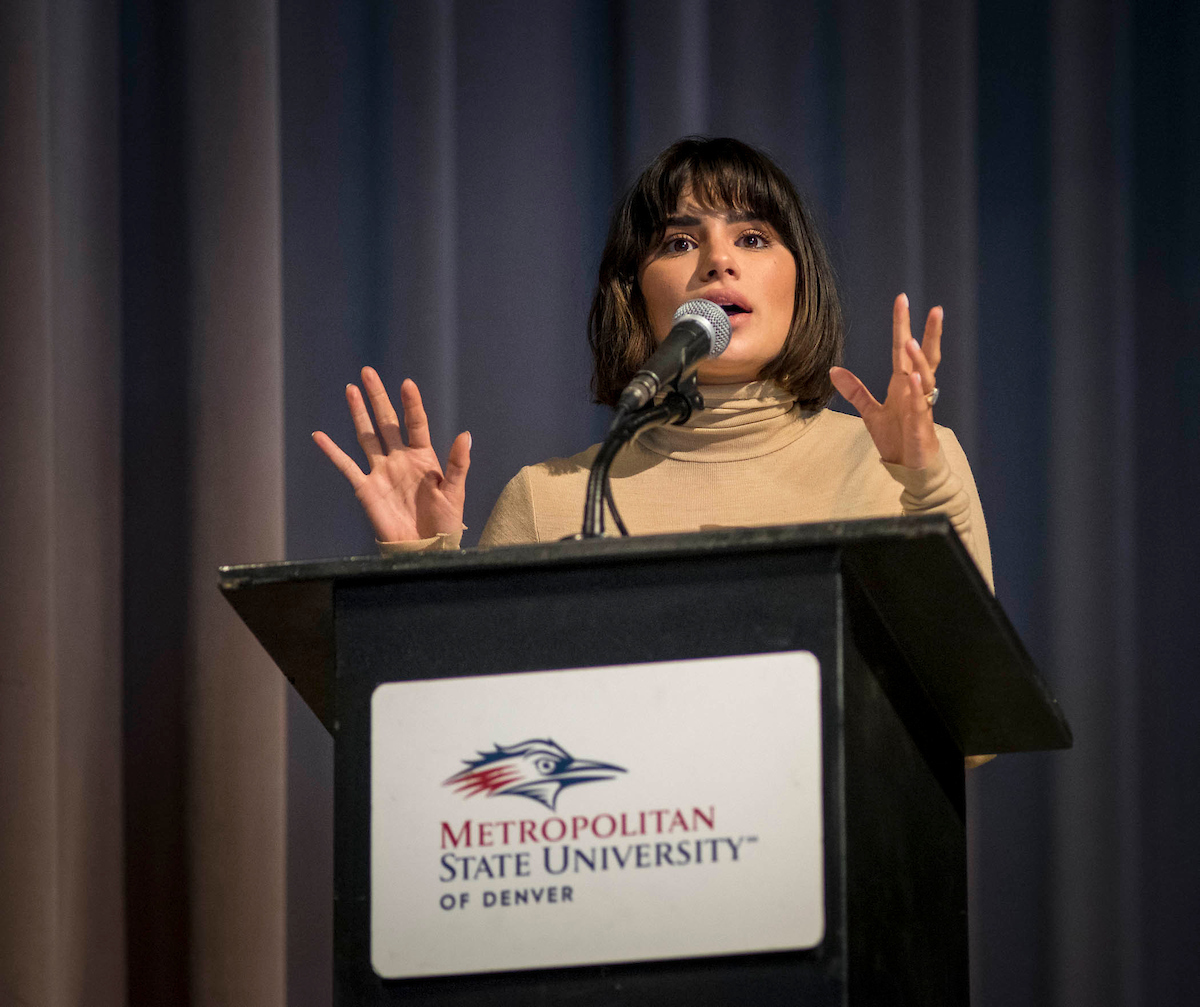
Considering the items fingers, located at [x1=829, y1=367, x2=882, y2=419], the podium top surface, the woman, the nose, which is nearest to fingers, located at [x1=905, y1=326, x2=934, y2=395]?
fingers, located at [x1=829, y1=367, x2=882, y2=419]

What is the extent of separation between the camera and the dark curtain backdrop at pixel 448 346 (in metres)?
2.12

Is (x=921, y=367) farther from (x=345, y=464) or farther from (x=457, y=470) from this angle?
(x=345, y=464)

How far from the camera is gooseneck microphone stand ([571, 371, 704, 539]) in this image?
1.02 meters

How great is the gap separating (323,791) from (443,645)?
1457 mm

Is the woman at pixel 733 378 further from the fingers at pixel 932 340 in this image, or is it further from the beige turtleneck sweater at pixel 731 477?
the fingers at pixel 932 340

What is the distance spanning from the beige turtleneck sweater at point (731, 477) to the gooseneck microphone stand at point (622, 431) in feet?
1.93

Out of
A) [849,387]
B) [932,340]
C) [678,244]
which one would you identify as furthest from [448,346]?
[932,340]

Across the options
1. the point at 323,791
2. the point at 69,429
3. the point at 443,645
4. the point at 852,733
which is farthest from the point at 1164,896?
the point at 69,429

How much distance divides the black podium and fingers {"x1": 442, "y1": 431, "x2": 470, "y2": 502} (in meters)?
0.46

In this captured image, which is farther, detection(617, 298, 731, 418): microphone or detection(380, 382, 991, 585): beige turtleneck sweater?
detection(380, 382, 991, 585): beige turtleneck sweater

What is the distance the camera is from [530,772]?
0.90 metres

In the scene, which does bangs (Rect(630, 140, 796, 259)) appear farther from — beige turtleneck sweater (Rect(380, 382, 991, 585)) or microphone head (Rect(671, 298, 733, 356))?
microphone head (Rect(671, 298, 733, 356))

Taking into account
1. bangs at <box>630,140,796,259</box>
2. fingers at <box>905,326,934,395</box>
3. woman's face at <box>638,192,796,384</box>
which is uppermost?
bangs at <box>630,140,796,259</box>

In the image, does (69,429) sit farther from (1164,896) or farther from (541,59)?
(1164,896)
